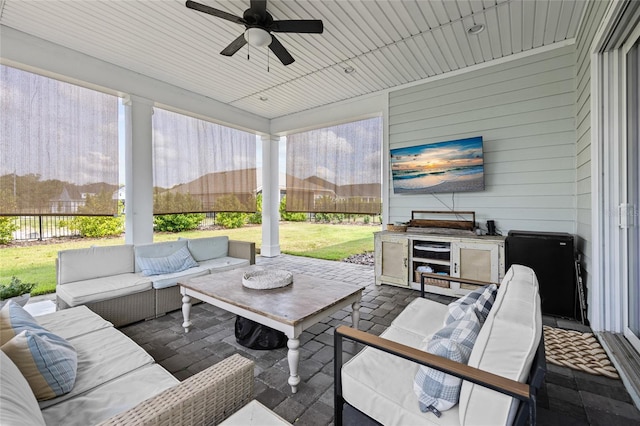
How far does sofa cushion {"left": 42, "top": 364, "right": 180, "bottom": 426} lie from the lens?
→ 1150 mm

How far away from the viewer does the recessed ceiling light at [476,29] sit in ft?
10.5

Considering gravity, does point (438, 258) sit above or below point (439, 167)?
below

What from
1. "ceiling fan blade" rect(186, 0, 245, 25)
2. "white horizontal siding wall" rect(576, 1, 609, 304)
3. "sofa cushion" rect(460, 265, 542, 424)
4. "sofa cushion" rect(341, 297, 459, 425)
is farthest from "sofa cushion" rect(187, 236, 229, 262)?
"white horizontal siding wall" rect(576, 1, 609, 304)

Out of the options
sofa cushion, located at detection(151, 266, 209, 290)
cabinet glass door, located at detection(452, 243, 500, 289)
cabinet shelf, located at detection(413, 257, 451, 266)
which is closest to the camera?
sofa cushion, located at detection(151, 266, 209, 290)

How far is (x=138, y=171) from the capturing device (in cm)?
436

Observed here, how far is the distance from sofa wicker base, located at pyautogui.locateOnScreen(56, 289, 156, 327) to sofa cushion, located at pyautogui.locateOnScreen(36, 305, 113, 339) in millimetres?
505

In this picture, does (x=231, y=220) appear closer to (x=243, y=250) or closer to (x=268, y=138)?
(x=268, y=138)

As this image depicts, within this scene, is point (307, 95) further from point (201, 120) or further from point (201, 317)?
point (201, 317)

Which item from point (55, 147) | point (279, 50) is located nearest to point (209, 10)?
point (279, 50)

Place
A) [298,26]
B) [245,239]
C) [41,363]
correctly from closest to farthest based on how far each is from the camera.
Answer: [41,363]
[298,26]
[245,239]

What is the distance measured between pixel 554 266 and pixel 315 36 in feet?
12.5

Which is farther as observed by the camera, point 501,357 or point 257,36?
point 257,36

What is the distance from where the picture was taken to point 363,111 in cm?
526

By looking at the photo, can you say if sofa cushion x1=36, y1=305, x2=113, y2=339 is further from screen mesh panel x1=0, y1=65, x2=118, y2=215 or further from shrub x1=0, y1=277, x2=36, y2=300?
screen mesh panel x1=0, y1=65, x2=118, y2=215
